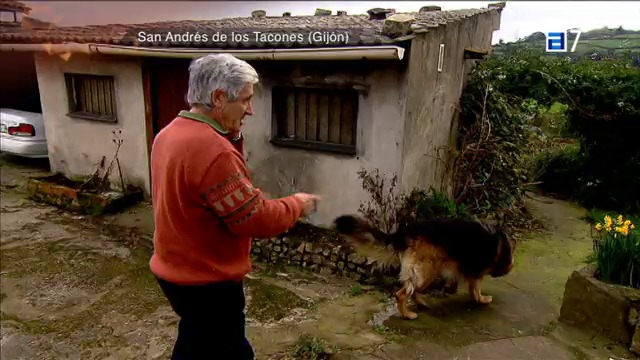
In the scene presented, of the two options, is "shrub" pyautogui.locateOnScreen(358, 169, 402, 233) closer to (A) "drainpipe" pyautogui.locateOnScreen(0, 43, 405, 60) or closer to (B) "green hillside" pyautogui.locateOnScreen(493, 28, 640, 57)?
(A) "drainpipe" pyautogui.locateOnScreen(0, 43, 405, 60)

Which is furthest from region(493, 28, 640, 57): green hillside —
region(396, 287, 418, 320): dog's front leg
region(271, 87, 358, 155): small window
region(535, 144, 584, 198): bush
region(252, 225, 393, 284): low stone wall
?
region(396, 287, 418, 320): dog's front leg

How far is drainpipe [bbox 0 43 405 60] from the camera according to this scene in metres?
4.47

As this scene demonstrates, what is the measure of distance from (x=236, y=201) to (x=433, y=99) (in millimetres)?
4500

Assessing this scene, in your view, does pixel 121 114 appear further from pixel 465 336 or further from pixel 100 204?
pixel 465 336

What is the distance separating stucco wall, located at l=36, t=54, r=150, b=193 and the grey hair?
212 inches

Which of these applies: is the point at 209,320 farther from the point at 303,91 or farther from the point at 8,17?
the point at 8,17

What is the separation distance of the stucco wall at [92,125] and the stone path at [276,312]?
5.25 ft

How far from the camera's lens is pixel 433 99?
5918 millimetres

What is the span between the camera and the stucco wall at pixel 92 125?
7.14m

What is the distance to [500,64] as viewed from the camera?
783 centimetres

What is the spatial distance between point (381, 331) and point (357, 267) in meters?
1.21

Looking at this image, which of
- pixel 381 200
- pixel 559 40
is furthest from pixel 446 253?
pixel 559 40

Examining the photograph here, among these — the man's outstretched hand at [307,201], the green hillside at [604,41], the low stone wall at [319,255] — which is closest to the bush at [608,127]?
the green hillside at [604,41]

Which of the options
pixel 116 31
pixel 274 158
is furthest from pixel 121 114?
pixel 274 158
